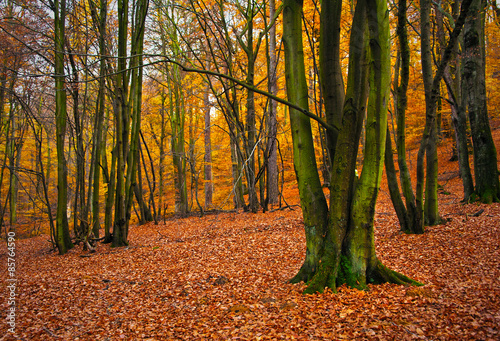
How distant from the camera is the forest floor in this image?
245 centimetres

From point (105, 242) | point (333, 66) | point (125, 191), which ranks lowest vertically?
point (105, 242)

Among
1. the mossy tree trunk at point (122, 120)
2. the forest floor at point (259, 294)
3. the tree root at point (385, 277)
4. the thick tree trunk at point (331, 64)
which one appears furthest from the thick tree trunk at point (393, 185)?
the mossy tree trunk at point (122, 120)

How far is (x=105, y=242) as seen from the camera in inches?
304

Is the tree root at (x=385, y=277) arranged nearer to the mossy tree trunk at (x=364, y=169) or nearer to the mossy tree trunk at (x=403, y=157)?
the mossy tree trunk at (x=364, y=169)

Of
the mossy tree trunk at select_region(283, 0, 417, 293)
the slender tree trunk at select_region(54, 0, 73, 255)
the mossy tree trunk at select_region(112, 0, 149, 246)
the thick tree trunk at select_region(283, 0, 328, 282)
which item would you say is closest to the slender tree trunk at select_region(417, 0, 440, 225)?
the mossy tree trunk at select_region(283, 0, 417, 293)

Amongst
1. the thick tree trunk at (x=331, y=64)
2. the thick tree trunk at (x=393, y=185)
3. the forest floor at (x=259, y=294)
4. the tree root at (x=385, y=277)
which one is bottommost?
the forest floor at (x=259, y=294)

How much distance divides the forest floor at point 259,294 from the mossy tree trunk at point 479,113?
66 centimetres

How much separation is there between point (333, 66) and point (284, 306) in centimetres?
275

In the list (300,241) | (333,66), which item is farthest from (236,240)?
(333,66)

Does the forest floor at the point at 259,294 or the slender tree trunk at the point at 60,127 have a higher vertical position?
the slender tree trunk at the point at 60,127

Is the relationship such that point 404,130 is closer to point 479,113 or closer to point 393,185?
point 393,185

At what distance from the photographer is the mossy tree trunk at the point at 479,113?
21.5ft

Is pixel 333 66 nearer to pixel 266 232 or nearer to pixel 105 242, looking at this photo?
pixel 266 232

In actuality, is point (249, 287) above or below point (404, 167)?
below
